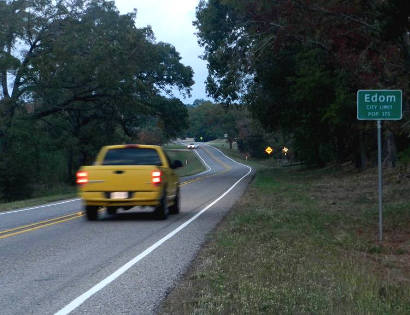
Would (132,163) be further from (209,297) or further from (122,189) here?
(209,297)

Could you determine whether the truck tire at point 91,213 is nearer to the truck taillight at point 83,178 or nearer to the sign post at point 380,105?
the truck taillight at point 83,178

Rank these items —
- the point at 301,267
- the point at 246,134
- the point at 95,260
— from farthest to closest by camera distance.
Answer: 1. the point at 246,134
2. the point at 95,260
3. the point at 301,267

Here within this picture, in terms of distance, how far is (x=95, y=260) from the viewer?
9648mm

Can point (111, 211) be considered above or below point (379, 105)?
below

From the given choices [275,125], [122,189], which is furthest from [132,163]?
[275,125]

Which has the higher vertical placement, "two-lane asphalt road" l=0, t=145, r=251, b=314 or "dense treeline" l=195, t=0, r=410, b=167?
"dense treeline" l=195, t=0, r=410, b=167

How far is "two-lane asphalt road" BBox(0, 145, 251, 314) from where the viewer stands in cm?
698

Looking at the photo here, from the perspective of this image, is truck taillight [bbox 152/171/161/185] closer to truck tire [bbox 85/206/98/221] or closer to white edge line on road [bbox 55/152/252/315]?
truck tire [bbox 85/206/98/221]

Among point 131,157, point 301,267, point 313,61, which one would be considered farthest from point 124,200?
point 313,61

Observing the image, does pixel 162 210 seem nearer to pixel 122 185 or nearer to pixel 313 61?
pixel 122 185

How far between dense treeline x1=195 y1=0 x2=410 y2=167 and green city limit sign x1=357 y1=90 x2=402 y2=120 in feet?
4.45

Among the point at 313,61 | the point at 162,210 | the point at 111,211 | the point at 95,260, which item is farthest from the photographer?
the point at 313,61

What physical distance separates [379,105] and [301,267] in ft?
15.3

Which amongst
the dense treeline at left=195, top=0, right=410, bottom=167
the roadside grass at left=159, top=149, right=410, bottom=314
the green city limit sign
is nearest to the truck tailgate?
the roadside grass at left=159, top=149, right=410, bottom=314
